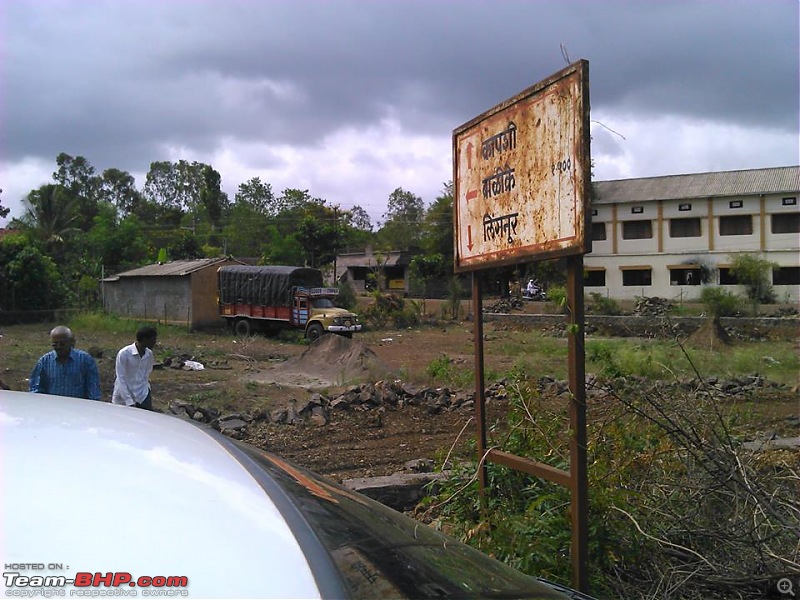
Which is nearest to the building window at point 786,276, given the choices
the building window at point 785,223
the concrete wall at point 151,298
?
the building window at point 785,223

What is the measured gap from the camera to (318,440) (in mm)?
9570

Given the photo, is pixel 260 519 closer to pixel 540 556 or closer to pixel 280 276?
pixel 540 556

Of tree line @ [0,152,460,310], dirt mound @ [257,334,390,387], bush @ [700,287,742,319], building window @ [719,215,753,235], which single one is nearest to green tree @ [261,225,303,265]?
tree line @ [0,152,460,310]

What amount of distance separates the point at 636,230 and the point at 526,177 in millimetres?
42061

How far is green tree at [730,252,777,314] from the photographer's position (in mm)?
37000

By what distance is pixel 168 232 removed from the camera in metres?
58.8

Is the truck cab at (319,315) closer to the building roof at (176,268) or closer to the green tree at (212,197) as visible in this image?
the building roof at (176,268)

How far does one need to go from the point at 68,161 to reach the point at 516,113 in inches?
3052

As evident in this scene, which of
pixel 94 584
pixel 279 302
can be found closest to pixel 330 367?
pixel 279 302

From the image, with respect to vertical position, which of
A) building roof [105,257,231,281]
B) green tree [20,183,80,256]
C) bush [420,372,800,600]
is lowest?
bush [420,372,800,600]

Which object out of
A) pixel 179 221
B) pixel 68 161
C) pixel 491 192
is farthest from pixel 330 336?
pixel 68 161

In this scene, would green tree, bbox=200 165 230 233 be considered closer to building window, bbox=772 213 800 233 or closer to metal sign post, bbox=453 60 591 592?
building window, bbox=772 213 800 233

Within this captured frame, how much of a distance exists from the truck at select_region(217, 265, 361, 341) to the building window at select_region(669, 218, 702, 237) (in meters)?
24.0

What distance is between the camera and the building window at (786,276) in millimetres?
39219
